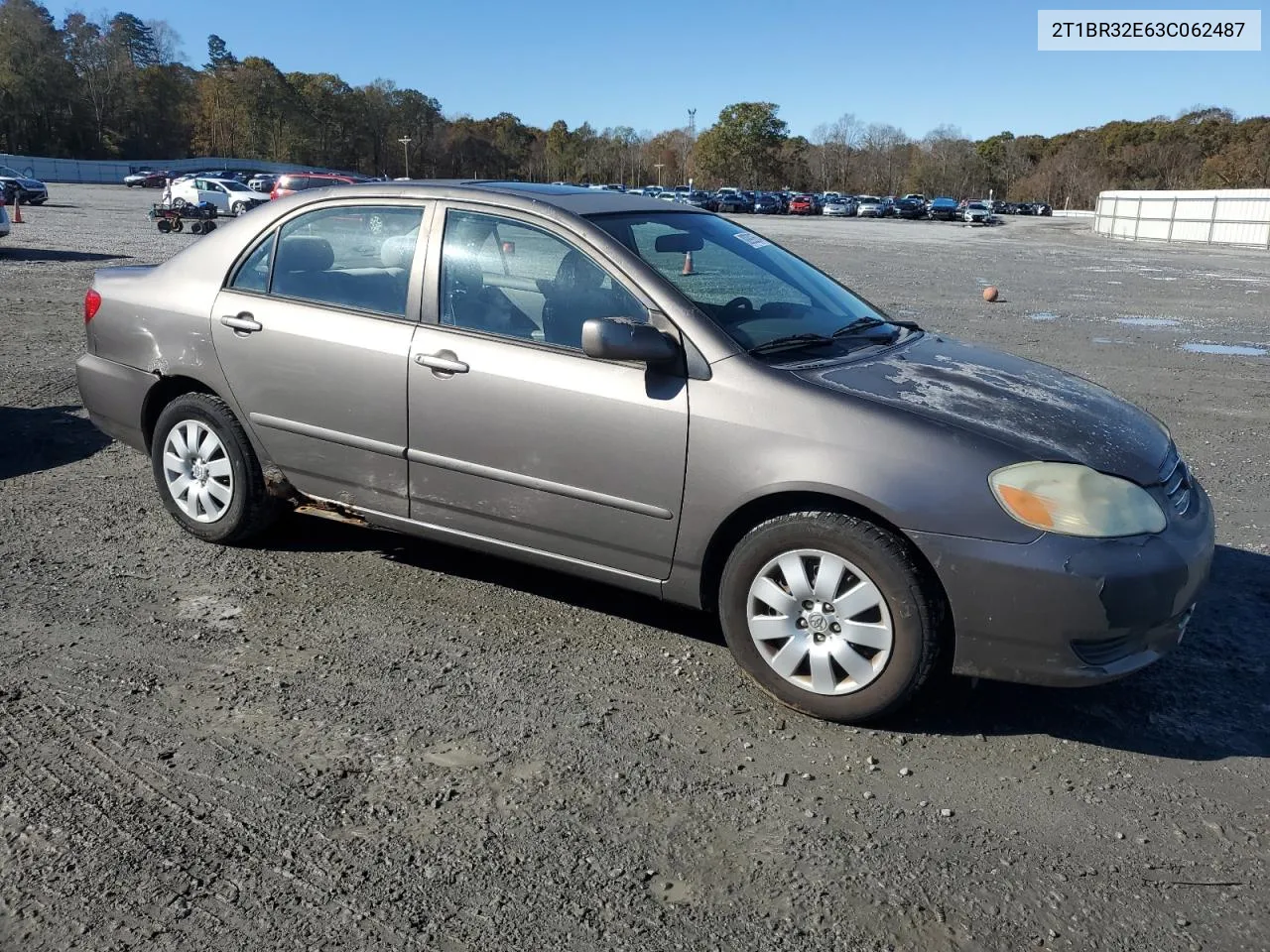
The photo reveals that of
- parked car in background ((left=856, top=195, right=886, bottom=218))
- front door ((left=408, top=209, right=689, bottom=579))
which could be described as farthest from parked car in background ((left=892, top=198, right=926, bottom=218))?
front door ((left=408, top=209, right=689, bottom=579))

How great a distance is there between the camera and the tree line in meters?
94.6

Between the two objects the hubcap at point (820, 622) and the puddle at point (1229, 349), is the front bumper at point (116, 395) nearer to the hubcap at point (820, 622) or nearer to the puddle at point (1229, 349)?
the hubcap at point (820, 622)

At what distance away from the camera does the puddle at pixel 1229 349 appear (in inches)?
458

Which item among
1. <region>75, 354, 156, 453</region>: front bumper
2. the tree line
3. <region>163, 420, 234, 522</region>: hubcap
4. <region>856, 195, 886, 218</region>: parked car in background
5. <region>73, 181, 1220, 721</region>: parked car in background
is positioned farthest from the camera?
Answer: the tree line

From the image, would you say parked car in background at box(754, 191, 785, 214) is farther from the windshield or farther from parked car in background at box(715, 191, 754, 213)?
the windshield

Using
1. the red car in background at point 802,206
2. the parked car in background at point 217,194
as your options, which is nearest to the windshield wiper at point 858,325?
the parked car in background at point 217,194

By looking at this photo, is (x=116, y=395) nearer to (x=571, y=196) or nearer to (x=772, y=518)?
(x=571, y=196)

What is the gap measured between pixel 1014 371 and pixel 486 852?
276 centimetres

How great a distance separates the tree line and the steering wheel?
7570 centimetres

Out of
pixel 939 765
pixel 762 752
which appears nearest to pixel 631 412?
pixel 762 752

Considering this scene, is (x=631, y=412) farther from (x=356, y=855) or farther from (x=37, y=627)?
(x=37, y=627)

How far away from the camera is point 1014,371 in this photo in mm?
4230

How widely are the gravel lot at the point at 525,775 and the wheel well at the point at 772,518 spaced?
1.27ft

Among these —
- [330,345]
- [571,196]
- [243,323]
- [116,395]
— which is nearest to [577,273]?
[571,196]
